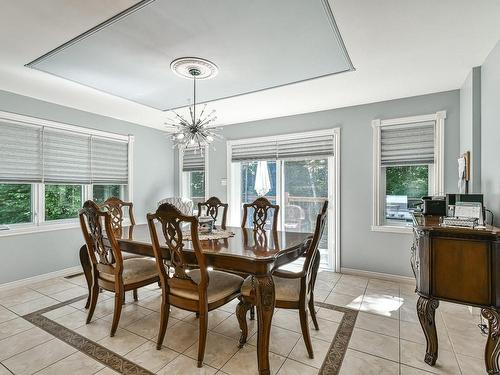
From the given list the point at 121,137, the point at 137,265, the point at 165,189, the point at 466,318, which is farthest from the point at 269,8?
the point at 165,189

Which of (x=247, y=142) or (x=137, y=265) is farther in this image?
(x=247, y=142)

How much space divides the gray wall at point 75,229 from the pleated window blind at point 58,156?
0.21m

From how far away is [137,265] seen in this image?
262 centimetres

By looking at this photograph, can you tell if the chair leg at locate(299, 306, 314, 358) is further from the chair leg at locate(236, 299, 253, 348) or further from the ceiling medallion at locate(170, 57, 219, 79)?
the ceiling medallion at locate(170, 57, 219, 79)

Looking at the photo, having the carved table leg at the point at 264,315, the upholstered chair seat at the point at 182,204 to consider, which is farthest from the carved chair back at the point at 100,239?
the upholstered chair seat at the point at 182,204

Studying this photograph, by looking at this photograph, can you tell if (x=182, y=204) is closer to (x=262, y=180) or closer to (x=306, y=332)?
(x=262, y=180)

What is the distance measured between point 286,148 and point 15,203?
3856 millimetres

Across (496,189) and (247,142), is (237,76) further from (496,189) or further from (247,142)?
(496,189)

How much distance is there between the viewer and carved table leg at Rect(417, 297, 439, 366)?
1.86 m

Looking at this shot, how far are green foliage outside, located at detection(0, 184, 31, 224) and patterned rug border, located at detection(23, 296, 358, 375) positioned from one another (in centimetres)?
145

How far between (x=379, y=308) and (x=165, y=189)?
14.0 ft

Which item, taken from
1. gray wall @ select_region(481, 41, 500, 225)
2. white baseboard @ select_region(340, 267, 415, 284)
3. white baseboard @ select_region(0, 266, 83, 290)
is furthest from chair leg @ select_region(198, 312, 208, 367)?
white baseboard @ select_region(0, 266, 83, 290)

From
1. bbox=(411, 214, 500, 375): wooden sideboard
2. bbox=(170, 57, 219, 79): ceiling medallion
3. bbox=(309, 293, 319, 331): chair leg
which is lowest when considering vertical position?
bbox=(309, 293, 319, 331): chair leg

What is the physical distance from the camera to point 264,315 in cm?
178
